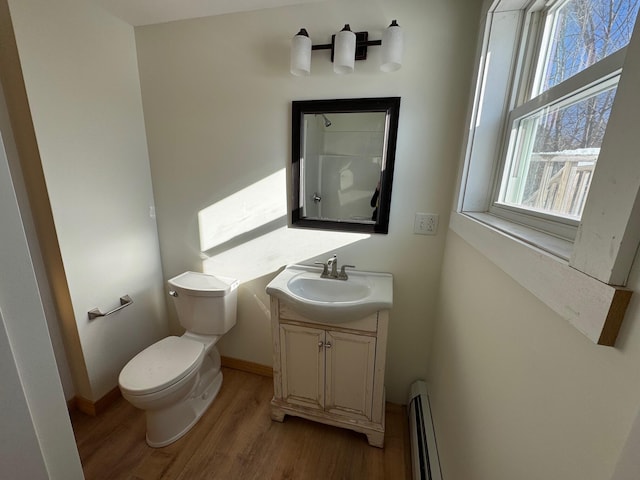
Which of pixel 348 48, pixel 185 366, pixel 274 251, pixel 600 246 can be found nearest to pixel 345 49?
pixel 348 48

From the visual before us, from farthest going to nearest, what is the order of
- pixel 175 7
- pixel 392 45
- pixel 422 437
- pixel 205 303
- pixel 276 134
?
pixel 205 303 < pixel 276 134 < pixel 175 7 < pixel 422 437 < pixel 392 45

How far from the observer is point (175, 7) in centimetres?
138

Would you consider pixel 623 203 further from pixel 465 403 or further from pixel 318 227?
pixel 318 227

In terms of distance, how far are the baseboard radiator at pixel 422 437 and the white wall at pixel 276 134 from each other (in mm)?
128

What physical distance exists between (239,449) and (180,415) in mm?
387

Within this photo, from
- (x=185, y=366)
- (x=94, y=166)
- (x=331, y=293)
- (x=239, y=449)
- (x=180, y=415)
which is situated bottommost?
(x=239, y=449)

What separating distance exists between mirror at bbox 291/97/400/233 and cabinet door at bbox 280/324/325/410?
0.62 m

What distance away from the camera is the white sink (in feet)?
3.88

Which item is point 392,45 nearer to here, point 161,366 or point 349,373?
point 349,373

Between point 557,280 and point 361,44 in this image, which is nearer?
point 557,280

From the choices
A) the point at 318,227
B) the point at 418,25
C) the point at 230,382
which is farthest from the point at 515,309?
the point at 230,382

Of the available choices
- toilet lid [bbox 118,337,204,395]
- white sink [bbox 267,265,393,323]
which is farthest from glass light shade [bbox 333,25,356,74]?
toilet lid [bbox 118,337,204,395]

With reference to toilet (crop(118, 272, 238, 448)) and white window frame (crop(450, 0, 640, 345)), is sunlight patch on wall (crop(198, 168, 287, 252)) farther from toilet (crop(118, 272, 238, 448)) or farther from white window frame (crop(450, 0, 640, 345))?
white window frame (crop(450, 0, 640, 345))

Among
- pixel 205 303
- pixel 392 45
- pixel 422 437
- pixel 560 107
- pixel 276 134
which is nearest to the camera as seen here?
pixel 560 107
